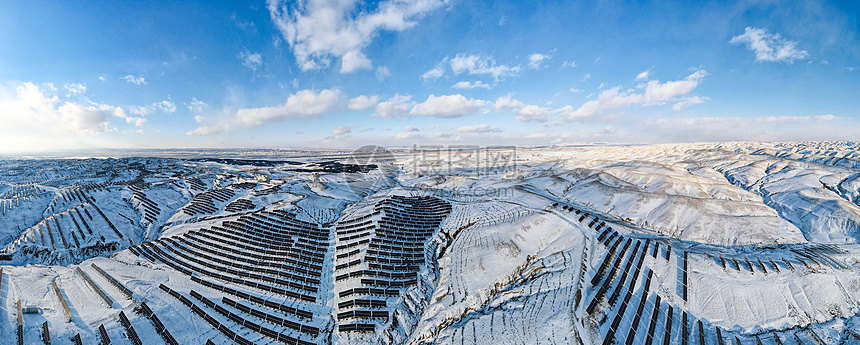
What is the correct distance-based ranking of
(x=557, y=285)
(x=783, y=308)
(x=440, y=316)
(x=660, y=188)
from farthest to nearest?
(x=660, y=188) < (x=557, y=285) < (x=440, y=316) < (x=783, y=308)

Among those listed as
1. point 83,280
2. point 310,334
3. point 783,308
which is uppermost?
point 83,280

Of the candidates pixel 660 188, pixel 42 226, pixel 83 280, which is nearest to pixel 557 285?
pixel 83 280

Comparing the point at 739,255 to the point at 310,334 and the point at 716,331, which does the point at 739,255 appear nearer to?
the point at 716,331

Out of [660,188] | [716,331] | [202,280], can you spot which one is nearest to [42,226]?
[202,280]

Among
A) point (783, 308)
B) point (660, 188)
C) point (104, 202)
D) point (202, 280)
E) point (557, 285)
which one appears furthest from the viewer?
point (660, 188)

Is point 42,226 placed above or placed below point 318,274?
above

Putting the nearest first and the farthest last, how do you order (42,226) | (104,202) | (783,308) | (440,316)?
1. (783,308)
2. (440,316)
3. (42,226)
4. (104,202)

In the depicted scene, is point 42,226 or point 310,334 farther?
point 42,226

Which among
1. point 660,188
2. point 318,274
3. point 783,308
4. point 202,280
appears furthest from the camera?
point 660,188

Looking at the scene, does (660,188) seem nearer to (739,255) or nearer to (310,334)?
(739,255)
